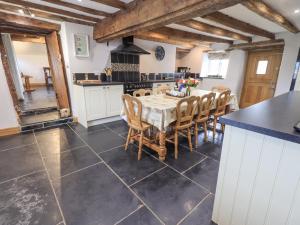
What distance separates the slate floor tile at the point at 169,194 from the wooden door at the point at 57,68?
3.02m

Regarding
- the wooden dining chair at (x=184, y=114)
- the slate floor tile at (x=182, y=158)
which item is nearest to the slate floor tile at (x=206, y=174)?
the slate floor tile at (x=182, y=158)

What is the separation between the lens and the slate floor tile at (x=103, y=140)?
2715 mm

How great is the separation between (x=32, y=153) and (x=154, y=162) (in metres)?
1.94

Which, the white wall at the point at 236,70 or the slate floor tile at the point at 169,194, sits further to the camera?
the white wall at the point at 236,70

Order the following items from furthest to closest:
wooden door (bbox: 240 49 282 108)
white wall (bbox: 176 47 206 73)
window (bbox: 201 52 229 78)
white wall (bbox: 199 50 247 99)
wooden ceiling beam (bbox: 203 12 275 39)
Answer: white wall (bbox: 176 47 206 73) → window (bbox: 201 52 229 78) → white wall (bbox: 199 50 247 99) → wooden door (bbox: 240 49 282 108) → wooden ceiling beam (bbox: 203 12 275 39)

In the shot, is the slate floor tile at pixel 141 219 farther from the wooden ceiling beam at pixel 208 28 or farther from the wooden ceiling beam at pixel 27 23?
the wooden ceiling beam at pixel 27 23

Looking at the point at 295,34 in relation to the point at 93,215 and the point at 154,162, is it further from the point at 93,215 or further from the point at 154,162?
the point at 93,215

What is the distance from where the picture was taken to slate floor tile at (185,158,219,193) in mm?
1873

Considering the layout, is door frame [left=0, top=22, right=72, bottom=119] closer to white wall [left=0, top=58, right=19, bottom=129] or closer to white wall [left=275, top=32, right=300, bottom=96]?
white wall [left=0, top=58, right=19, bottom=129]

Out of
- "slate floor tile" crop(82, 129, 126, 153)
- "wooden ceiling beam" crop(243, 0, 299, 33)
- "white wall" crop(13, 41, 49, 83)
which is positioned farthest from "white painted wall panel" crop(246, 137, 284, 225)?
"white wall" crop(13, 41, 49, 83)

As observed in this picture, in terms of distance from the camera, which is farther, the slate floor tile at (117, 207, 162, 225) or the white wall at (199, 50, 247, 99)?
the white wall at (199, 50, 247, 99)

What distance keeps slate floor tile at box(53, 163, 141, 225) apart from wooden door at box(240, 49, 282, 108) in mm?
4959

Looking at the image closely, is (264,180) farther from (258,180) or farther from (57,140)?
(57,140)

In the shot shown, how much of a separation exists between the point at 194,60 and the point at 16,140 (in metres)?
6.59
